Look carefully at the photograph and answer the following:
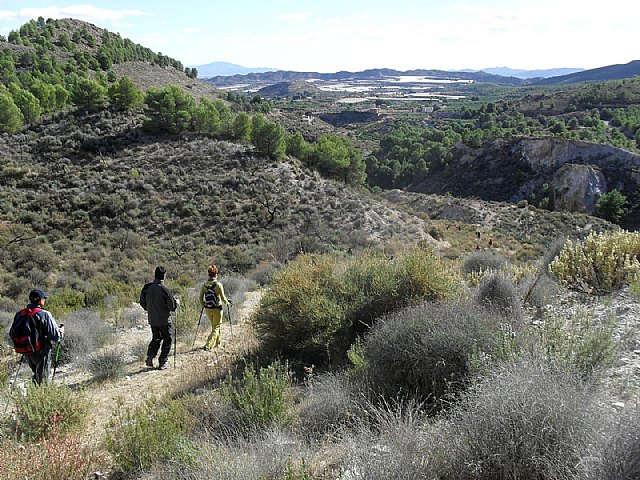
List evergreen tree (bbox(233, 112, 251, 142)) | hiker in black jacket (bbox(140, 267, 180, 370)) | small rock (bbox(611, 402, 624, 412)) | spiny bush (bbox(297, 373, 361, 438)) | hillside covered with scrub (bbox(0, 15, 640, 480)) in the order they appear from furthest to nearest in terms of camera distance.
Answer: evergreen tree (bbox(233, 112, 251, 142))
hiker in black jacket (bbox(140, 267, 180, 370))
spiny bush (bbox(297, 373, 361, 438))
small rock (bbox(611, 402, 624, 412))
hillside covered with scrub (bbox(0, 15, 640, 480))

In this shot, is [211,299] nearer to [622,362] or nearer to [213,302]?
[213,302]

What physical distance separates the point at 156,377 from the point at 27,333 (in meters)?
1.93

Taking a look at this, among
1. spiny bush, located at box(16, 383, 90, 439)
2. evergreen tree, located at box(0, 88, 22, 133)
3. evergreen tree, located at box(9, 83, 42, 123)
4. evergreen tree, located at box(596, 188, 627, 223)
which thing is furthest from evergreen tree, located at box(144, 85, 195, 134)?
evergreen tree, located at box(596, 188, 627, 223)

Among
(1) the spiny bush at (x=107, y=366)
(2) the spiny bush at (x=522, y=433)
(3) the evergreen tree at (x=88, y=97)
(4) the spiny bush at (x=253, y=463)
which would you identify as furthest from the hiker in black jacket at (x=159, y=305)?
(3) the evergreen tree at (x=88, y=97)

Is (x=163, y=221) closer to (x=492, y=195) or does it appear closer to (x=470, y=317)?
(x=470, y=317)

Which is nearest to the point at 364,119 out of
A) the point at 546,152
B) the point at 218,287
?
the point at 546,152

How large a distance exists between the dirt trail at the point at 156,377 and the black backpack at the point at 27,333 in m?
0.70

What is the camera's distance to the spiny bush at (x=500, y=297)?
5770 millimetres

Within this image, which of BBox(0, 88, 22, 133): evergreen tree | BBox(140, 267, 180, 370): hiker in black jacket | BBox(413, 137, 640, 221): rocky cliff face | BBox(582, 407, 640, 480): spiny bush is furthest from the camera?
BBox(413, 137, 640, 221): rocky cliff face

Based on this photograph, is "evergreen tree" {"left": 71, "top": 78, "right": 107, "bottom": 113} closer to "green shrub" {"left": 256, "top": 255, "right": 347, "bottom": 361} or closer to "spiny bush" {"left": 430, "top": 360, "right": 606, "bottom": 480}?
"green shrub" {"left": 256, "top": 255, "right": 347, "bottom": 361}

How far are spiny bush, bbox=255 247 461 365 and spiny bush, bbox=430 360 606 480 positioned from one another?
3169 mm

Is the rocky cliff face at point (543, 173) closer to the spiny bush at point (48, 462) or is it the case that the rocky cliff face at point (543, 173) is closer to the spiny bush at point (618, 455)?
the spiny bush at point (618, 455)

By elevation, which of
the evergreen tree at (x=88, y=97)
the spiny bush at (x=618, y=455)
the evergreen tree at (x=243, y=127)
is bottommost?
the spiny bush at (x=618, y=455)

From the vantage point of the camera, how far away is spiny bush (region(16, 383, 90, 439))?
4807mm
